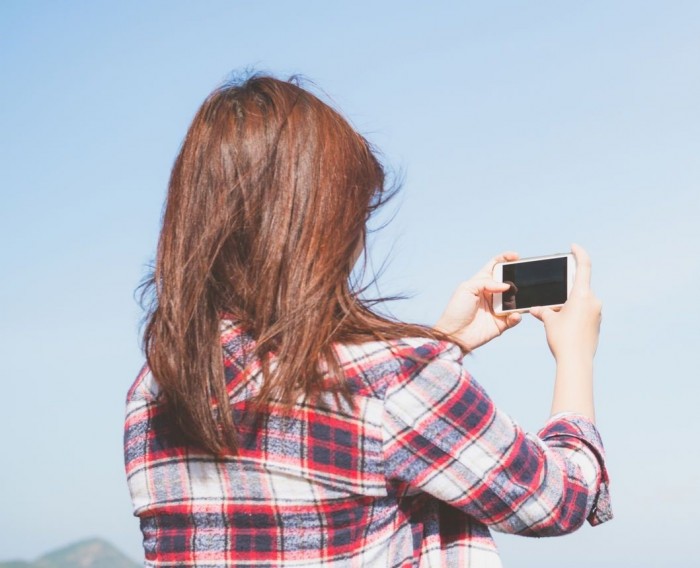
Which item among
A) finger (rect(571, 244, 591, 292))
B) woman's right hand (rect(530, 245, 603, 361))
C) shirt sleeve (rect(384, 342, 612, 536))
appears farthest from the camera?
finger (rect(571, 244, 591, 292))

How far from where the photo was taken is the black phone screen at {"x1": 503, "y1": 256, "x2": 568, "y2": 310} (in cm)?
238

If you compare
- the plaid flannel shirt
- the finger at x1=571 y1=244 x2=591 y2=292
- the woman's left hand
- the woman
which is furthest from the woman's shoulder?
the finger at x1=571 y1=244 x2=591 y2=292

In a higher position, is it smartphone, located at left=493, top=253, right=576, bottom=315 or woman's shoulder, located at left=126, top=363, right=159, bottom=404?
smartphone, located at left=493, top=253, right=576, bottom=315

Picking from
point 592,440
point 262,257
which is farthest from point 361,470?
point 592,440

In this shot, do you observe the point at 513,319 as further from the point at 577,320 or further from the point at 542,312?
the point at 577,320

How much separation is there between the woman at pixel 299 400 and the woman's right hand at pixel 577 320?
1.00 feet

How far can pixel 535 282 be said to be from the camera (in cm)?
242

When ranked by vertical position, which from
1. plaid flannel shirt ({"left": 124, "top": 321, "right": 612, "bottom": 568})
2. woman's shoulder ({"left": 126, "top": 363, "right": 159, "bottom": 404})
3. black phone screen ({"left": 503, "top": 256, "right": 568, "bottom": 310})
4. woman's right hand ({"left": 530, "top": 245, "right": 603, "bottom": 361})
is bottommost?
plaid flannel shirt ({"left": 124, "top": 321, "right": 612, "bottom": 568})

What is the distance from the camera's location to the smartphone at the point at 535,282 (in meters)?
2.38

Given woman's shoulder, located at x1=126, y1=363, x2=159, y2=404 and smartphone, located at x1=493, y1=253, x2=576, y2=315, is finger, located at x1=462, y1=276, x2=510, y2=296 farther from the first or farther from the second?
woman's shoulder, located at x1=126, y1=363, x2=159, y2=404

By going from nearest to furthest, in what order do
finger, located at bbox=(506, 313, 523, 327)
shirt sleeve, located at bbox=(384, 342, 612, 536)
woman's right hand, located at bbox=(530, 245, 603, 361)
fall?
shirt sleeve, located at bbox=(384, 342, 612, 536) < woman's right hand, located at bbox=(530, 245, 603, 361) < finger, located at bbox=(506, 313, 523, 327)

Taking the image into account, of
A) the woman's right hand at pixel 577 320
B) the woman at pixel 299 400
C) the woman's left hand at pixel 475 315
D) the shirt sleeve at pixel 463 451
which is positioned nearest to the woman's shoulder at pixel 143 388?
the woman at pixel 299 400

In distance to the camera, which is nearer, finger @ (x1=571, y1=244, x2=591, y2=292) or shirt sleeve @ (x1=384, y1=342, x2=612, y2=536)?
Result: shirt sleeve @ (x1=384, y1=342, x2=612, y2=536)

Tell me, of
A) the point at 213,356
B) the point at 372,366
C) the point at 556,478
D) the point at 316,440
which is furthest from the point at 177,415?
the point at 556,478
